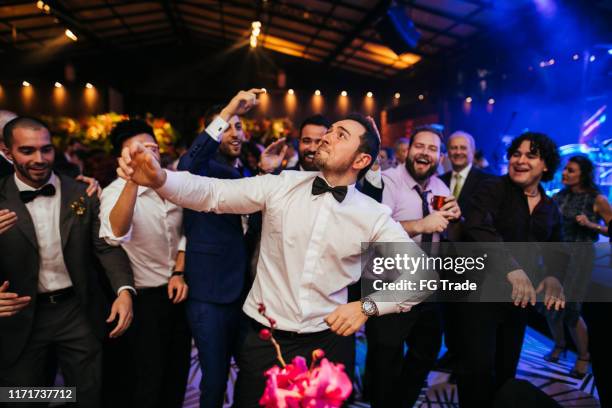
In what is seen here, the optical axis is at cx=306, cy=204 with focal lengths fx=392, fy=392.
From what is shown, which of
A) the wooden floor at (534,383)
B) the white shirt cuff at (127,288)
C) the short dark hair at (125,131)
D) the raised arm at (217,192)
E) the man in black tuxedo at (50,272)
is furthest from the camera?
the wooden floor at (534,383)

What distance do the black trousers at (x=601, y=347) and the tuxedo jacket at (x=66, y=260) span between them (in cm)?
244

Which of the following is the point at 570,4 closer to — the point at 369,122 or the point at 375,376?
the point at 369,122

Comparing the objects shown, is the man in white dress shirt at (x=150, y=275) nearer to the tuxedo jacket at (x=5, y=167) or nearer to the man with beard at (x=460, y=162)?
the tuxedo jacket at (x=5, y=167)

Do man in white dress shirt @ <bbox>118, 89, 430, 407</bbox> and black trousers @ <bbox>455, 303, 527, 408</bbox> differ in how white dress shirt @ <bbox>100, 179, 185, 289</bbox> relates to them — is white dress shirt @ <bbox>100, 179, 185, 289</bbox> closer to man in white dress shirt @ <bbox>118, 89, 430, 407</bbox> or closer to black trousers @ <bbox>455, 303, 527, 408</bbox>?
man in white dress shirt @ <bbox>118, 89, 430, 407</bbox>

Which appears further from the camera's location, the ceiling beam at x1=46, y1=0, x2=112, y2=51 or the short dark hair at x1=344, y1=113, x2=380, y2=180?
the ceiling beam at x1=46, y1=0, x2=112, y2=51

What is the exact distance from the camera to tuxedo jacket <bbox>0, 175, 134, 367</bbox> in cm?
178

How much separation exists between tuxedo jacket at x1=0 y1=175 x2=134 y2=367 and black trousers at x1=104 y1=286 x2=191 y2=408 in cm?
19

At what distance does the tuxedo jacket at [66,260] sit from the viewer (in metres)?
1.78

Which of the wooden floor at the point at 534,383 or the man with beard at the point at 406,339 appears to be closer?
the man with beard at the point at 406,339

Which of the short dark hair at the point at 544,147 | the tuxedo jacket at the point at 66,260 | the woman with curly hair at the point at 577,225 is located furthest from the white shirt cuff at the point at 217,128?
the woman with curly hair at the point at 577,225

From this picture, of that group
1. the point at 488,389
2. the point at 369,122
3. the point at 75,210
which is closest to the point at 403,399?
the point at 488,389

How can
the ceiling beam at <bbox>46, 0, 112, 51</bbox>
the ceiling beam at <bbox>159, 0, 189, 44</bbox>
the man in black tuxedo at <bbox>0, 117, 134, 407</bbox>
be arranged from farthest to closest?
1. the ceiling beam at <bbox>159, 0, 189, 44</bbox>
2. the ceiling beam at <bbox>46, 0, 112, 51</bbox>
3. the man in black tuxedo at <bbox>0, 117, 134, 407</bbox>

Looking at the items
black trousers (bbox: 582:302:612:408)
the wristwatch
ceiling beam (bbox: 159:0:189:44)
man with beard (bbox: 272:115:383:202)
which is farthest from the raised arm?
ceiling beam (bbox: 159:0:189:44)

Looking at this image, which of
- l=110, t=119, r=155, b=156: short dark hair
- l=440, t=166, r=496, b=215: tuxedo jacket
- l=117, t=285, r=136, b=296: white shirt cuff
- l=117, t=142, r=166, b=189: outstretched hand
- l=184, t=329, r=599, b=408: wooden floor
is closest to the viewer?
l=117, t=142, r=166, b=189: outstretched hand
